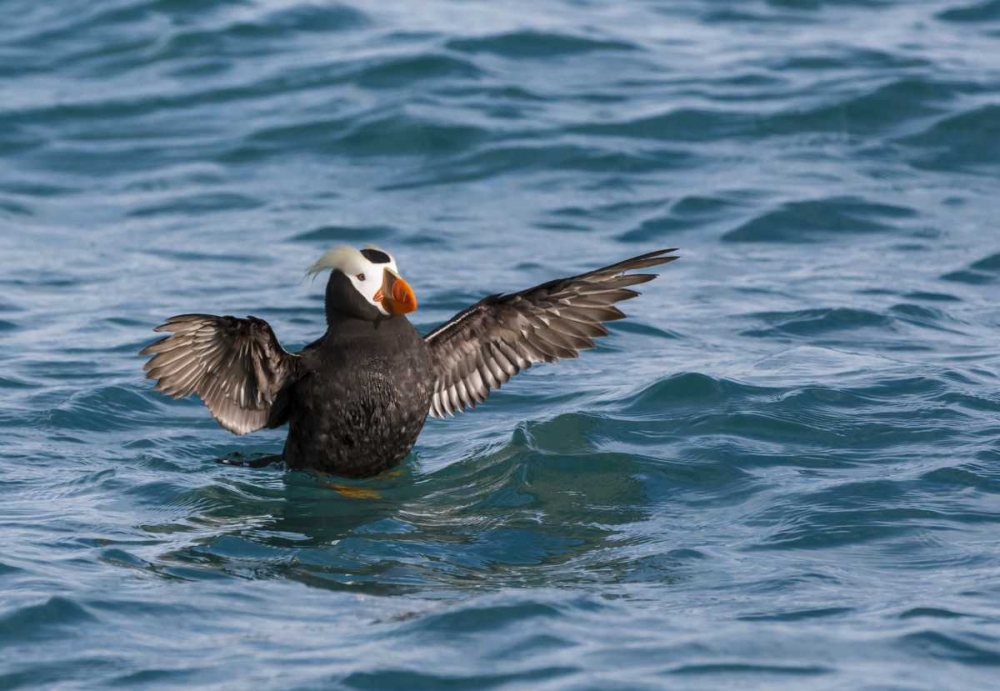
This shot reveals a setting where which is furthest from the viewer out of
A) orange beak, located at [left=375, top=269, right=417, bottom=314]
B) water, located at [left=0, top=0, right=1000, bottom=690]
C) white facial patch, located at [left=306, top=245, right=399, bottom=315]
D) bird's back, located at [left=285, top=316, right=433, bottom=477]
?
bird's back, located at [left=285, top=316, right=433, bottom=477]

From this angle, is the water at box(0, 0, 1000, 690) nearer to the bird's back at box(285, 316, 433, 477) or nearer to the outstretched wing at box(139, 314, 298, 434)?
the bird's back at box(285, 316, 433, 477)

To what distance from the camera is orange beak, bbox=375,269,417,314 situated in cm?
621

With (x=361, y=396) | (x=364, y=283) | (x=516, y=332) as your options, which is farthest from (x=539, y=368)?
(x=364, y=283)

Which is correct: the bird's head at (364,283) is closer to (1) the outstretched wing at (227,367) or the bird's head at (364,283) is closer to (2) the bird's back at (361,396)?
(2) the bird's back at (361,396)

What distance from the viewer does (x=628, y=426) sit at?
7.35m

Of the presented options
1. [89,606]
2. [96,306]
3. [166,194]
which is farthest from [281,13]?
[89,606]

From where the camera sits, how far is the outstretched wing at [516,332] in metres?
6.77

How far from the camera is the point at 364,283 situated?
20.8 feet

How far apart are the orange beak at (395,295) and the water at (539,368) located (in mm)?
871

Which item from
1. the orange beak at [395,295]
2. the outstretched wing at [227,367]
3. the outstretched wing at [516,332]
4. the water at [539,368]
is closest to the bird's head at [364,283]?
the orange beak at [395,295]

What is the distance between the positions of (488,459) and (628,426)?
736 millimetres

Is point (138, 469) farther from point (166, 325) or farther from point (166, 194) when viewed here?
point (166, 194)

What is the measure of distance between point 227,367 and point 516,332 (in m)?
1.35

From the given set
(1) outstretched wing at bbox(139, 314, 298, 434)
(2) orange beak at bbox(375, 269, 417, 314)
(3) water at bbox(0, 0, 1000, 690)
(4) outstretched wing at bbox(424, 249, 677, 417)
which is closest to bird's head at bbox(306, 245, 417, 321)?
(2) orange beak at bbox(375, 269, 417, 314)
